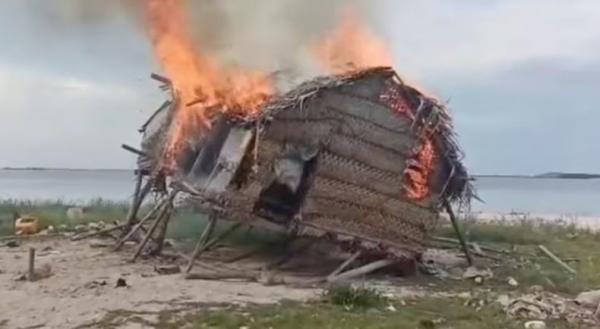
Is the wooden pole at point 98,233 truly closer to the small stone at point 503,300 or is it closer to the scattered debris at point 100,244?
the scattered debris at point 100,244

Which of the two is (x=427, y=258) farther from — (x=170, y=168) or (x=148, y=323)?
(x=148, y=323)

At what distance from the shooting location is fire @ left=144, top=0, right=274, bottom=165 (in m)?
18.6

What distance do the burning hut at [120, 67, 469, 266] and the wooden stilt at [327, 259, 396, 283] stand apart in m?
0.22

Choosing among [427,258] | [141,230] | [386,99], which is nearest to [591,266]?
[427,258]

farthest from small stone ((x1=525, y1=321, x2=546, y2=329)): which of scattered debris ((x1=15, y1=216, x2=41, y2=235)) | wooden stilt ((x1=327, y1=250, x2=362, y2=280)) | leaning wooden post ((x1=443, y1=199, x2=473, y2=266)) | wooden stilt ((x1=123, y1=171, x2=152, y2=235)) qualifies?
scattered debris ((x1=15, y1=216, x2=41, y2=235))

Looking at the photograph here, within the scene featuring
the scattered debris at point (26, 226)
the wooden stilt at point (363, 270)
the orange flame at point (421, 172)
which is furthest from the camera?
the scattered debris at point (26, 226)

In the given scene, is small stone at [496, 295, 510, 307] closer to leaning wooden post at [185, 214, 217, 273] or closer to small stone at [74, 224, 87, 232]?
leaning wooden post at [185, 214, 217, 273]

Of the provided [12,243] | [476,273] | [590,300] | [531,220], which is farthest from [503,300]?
[531,220]

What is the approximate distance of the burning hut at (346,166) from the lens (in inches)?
690

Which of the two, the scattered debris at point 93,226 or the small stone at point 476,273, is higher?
the scattered debris at point 93,226

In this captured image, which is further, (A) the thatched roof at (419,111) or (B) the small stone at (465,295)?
(A) the thatched roof at (419,111)

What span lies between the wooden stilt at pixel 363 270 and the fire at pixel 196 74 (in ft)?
12.3

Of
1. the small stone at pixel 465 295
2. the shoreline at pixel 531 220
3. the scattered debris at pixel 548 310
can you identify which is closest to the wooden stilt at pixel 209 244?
the small stone at pixel 465 295

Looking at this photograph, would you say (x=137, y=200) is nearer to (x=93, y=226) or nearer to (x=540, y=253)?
(x=93, y=226)
